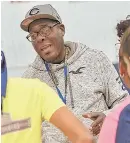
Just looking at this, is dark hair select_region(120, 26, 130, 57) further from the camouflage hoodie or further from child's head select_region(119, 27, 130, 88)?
the camouflage hoodie

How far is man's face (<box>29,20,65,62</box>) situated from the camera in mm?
2111

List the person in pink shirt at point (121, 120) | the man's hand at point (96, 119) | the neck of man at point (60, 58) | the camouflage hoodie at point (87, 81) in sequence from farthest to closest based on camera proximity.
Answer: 1. the neck of man at point (60, 58)
2. the camouflage hoodie at point (87, 81)
3. the man's hand at point (96, 119)
4. the person in pink shirt at point (121, 120)

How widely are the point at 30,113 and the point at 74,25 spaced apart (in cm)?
189

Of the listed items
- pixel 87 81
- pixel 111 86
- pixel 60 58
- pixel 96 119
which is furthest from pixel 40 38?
pixel 96 119

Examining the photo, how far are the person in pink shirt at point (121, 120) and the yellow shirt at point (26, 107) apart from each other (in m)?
0.19

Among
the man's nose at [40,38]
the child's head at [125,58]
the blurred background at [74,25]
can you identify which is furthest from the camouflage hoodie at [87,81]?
the child's head at [125,58]

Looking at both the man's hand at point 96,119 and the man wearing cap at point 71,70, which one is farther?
the man wearing cap at point 71,70

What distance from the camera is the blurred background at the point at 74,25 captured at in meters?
2.87

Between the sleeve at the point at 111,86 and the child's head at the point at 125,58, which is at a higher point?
the child's head at the point at 125,58

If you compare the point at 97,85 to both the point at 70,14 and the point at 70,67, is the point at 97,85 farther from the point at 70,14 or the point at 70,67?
the point at 70,14

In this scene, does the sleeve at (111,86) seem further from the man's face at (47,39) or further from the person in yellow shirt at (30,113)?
the person in yellow shirt at (30,113)

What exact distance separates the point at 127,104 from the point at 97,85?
955 mm

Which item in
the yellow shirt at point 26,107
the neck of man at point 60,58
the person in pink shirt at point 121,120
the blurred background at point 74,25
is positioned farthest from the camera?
the blurred background at point 74,25

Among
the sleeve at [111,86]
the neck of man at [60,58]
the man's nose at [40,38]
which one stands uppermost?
the man's nose at [40,38]
